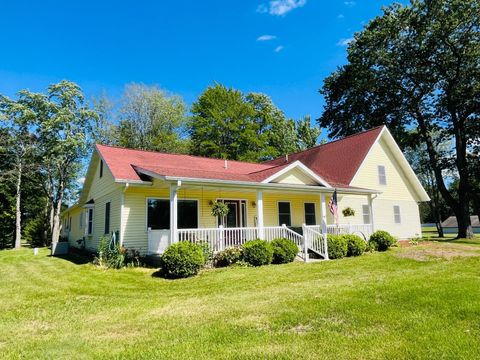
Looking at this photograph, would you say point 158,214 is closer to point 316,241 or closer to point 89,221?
point 89,221

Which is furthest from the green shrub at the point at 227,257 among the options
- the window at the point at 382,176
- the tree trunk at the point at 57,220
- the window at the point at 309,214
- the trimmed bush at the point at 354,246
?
the tree trunk at the point at 57,220

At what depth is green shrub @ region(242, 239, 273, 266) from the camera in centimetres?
1056

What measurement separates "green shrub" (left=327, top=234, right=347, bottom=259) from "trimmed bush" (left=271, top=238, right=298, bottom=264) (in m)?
1.49

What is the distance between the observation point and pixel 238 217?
14922 mm

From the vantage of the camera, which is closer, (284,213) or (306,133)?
(284,213)

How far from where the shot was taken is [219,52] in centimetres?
2547

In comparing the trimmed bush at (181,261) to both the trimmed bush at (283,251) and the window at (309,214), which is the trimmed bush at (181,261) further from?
the window at (309,214)

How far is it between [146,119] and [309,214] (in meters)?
22.8

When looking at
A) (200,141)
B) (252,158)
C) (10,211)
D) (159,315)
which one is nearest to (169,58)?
(200,141)

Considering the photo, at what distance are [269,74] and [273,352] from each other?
1032 inches

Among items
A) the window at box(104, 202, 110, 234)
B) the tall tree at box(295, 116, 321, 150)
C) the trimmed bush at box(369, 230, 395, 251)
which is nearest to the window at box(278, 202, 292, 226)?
the trimmed bush at box(369, 230, 395, 251)

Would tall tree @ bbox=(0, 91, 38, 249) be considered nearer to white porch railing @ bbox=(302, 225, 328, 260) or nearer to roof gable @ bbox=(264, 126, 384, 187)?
roof gable @ bbox=(264, 126, 384, 187)

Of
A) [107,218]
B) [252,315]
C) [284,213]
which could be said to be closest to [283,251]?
[284,213]

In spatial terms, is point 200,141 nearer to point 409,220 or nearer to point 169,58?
point 169,58
